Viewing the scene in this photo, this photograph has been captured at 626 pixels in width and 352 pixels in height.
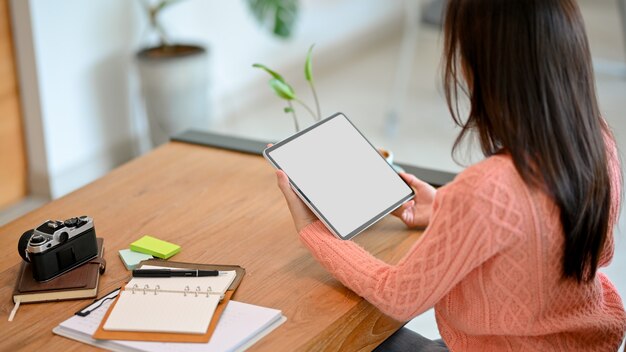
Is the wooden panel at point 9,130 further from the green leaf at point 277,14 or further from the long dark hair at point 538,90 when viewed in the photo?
the long dark hair at point 538,90

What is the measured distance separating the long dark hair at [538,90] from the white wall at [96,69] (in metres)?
2.09

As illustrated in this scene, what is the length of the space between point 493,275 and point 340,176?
0.40m

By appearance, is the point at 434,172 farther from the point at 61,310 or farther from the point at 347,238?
the point at 61,310

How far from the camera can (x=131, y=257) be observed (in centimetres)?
142

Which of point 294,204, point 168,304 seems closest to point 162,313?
point 168,304

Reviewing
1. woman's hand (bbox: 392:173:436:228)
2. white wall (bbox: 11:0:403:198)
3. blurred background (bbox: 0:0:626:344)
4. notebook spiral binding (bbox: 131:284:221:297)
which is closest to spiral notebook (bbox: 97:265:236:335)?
notebook spiral binding (bbox: 131:284:221:297)

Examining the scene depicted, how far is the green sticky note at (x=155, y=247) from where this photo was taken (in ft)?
4.70

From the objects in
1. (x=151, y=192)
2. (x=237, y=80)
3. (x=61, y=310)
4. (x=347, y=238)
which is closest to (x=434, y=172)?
(x=347, y=238)

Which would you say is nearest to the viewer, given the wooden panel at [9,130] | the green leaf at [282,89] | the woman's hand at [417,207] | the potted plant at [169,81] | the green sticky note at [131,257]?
the green sticky note at [131,257]

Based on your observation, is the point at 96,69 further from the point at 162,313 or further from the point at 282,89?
the point at 162,313

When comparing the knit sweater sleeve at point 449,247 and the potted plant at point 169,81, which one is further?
the potted plant at point 169,81

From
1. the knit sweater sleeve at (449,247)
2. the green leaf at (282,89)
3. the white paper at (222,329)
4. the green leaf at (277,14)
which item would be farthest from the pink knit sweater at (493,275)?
the green leaf at (277,14)

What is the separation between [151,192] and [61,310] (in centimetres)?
47

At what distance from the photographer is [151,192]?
5.63ft
